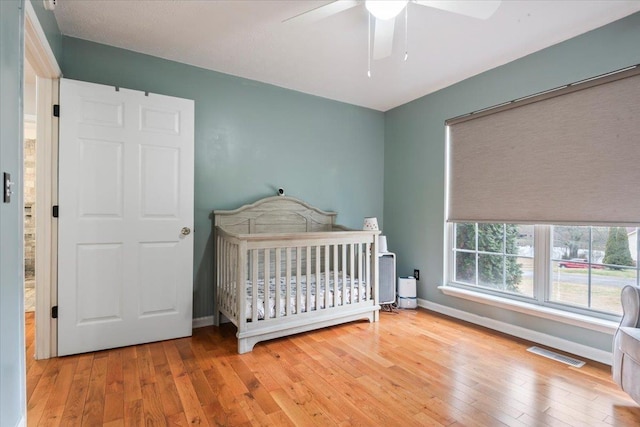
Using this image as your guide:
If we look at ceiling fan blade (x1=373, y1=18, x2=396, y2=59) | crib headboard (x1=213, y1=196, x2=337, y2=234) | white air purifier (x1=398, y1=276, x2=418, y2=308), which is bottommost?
white air purifier (x1=398, y1=276, x2=418, y2=308)

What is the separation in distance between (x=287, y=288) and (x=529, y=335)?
6.79ft

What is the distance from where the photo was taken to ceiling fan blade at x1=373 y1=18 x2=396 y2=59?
6.08ft

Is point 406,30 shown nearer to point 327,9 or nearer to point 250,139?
point 327,9

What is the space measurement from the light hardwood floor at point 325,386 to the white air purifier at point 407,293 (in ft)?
2.89

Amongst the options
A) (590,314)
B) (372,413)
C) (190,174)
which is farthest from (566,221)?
(190,174)

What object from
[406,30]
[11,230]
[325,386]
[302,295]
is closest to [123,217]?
[11,230]

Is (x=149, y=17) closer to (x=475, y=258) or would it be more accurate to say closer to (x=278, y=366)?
(x=278, y=366)

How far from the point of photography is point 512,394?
185 cm

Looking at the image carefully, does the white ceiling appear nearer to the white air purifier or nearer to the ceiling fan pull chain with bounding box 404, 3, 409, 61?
the ceiling fan pull chain with bounding box 404, 3, 409, 61

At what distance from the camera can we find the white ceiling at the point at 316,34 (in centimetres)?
207

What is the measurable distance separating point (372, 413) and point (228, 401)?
2.60 feet

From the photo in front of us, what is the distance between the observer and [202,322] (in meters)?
2.93

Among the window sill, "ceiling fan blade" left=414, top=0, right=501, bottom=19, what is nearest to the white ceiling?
"ceiling fan blade" left=414, top=0, right=501, bottom=19

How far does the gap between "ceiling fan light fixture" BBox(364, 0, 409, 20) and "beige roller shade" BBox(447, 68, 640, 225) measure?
1.63 meters
